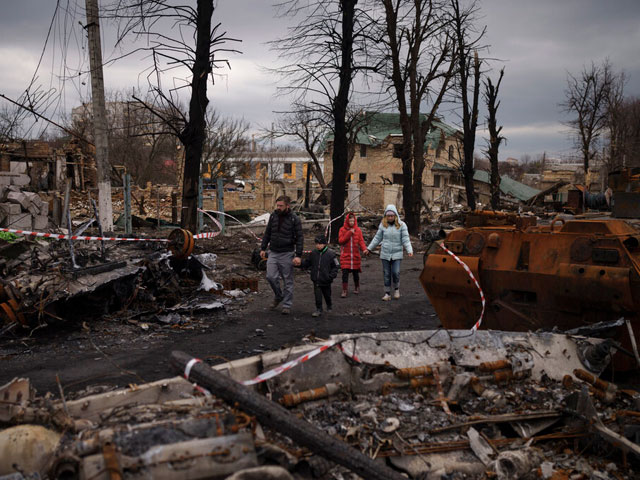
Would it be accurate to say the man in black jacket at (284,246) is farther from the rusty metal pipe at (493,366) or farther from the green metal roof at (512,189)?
the green metal roof at (512,189)

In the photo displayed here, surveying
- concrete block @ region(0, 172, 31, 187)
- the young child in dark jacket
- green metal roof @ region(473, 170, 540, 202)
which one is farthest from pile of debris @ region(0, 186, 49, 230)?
green metal roof @ region(473, 170, 540, 202)

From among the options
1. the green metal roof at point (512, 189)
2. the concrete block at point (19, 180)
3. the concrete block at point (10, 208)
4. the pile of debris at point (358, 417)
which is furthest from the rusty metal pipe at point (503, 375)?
the green metal roof at point (512, 189)

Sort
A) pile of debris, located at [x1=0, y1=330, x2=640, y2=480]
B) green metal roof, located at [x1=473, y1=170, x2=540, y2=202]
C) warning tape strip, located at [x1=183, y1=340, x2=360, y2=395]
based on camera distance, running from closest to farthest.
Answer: pile of debris, located at [x1=0, y1=330, x2=640, y2=480]
warning tape strip, located at [x1=183, y1=340, x2=360, y2=395]
green metal roof, located at [x1=473, y1=170, x2=540, y2=202]

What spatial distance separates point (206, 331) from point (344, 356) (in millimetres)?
3954

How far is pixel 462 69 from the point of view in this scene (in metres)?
22.9

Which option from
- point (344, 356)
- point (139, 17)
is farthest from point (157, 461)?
point (139, 17)

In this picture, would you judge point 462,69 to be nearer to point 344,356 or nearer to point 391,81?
point 391,81

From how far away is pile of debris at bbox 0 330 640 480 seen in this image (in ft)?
9.26

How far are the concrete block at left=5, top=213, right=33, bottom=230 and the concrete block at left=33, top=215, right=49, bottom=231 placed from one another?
0.30 metres

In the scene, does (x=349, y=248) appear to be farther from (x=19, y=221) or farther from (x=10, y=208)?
(x=10, y=208)

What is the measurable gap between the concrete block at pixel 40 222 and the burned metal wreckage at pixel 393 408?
13492 millimetres

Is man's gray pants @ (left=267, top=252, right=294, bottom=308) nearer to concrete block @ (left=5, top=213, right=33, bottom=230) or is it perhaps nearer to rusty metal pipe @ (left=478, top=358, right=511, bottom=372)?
rusty metal pipe @ (left=478, top=358, right=511, bottom=372)

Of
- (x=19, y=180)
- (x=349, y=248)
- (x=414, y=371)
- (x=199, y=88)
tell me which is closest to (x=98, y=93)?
(x=199, y=88)

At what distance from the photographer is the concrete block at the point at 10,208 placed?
15.1 meters
